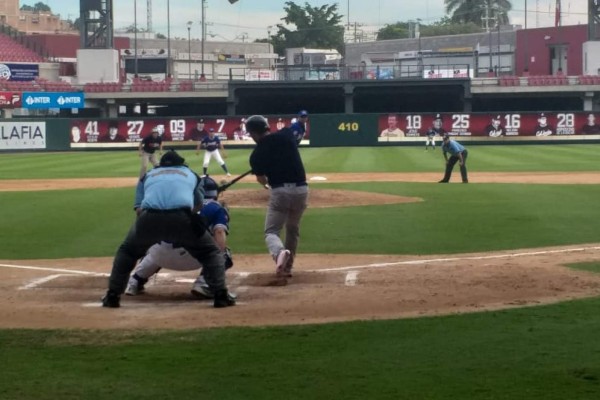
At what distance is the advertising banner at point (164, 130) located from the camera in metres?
55.9

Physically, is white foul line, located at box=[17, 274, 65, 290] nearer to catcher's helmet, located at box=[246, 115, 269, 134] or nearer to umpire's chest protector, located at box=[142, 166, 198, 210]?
umpire's chest protector, located at box=[142, 166, 198, 210]

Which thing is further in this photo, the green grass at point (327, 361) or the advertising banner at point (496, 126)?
the advertising banner at point (496, 126)

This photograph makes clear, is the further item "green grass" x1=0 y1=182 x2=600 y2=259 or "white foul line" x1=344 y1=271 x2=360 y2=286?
"green grass" x1=0 y1=182 x2=600 y2=259

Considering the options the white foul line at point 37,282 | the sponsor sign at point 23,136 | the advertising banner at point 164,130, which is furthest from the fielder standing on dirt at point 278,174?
the sponsor sign at point 23,136

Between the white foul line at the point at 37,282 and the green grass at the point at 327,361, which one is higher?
the green grass at the point at 327,361

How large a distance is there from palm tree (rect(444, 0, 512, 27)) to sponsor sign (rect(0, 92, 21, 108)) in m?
101

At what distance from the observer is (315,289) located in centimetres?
1078

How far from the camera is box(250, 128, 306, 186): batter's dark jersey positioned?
11367 mm

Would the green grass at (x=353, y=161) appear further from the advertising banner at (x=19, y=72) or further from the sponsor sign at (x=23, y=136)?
the advertising banner at (x=19, y=72)

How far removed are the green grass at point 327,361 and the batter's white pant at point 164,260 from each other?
2.24m

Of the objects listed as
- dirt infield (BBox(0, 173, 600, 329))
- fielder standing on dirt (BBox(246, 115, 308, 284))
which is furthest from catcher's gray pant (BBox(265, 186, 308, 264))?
dirt infield (BBox(0, 173, 600, 329))

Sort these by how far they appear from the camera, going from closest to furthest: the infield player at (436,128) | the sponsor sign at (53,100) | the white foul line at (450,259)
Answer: the white foul line at (450,259)
the infield player at (436,128)
the sponsor sign at (53,100)

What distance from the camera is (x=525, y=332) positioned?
26.2ft

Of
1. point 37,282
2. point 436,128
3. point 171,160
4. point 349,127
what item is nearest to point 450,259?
point 171,160
